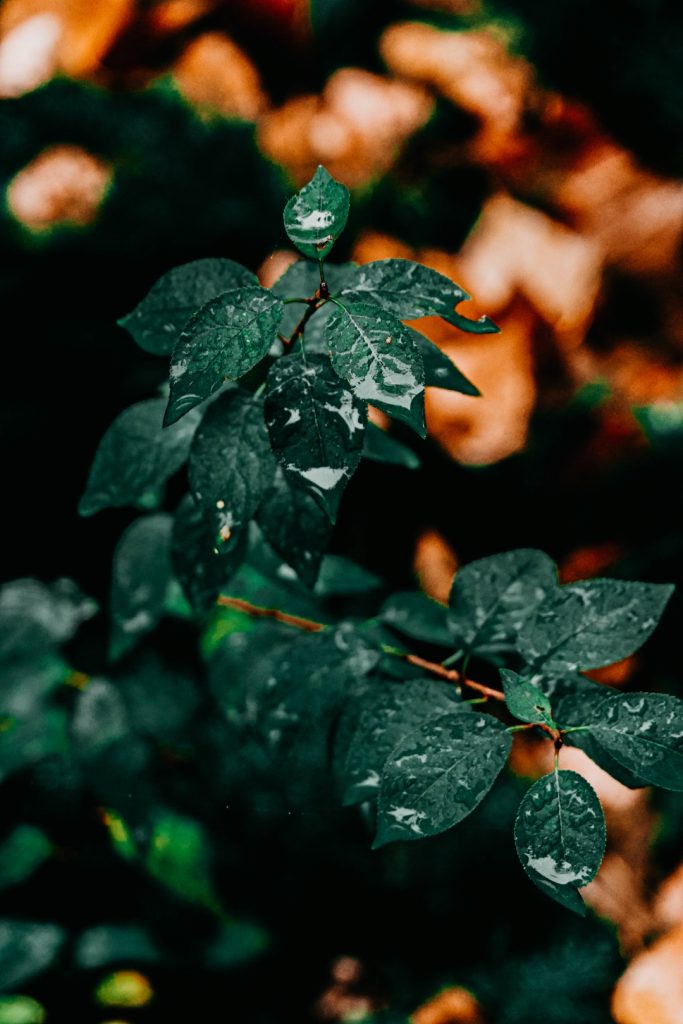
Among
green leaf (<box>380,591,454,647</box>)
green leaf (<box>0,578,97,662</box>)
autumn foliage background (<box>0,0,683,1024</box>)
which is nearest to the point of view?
green leaf (<box>380,591,454,647</box>)

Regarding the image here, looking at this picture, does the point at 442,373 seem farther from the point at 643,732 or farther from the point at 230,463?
the point at 643,732

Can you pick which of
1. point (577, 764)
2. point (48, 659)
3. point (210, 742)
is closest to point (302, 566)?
point (48, 659)

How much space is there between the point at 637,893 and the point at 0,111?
212 cm

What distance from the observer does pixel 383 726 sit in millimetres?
680

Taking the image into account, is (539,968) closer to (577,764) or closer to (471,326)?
(577,764)

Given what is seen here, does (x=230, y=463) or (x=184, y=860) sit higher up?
(x=230, y=463)

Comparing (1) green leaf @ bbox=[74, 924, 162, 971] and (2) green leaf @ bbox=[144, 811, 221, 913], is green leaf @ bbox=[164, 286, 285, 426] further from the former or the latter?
(1) green leaf @ bbox=[74, 924, 162, 971]

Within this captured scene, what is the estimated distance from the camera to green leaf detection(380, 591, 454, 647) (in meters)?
0.85

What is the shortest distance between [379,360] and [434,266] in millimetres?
1124

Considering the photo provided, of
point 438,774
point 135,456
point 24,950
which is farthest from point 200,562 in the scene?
point 24,950

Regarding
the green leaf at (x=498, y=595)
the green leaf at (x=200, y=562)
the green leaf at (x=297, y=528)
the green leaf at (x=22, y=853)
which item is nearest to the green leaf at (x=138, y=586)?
the green leaf at (x=200, y=562)

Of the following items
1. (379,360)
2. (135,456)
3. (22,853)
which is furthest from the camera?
(22,853)

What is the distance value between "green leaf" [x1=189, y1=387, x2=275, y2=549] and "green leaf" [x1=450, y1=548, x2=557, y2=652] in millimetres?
252

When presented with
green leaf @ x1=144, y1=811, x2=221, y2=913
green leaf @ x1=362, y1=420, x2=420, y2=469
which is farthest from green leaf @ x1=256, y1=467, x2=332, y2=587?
green leaf @ x1=144, y1=811, x2=221, y2=913
